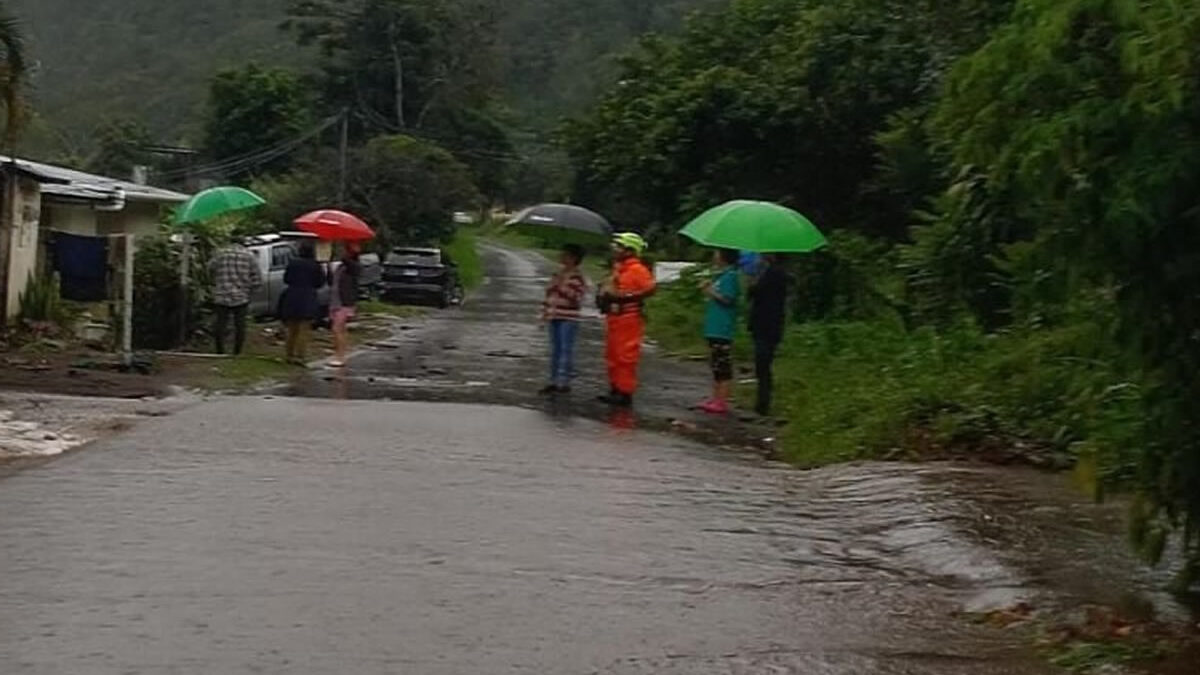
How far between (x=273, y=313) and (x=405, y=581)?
24.2 meters

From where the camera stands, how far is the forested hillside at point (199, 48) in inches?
3187

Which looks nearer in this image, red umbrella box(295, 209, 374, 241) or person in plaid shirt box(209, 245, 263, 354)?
person in plaid shirt box(209, 245, 263, 354)

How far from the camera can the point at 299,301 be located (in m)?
21.6

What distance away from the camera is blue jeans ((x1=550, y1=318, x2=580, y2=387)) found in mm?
18125

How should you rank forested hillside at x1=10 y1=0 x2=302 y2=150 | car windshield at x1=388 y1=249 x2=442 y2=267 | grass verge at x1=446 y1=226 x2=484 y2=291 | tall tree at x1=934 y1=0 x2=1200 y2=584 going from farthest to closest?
1. forested hillside at x1=10 y1=0 x2=302 y2=150
2. grass verge at x1=446 y1=226 x2=484 y2=291
3. car windshield at x1=388 y1=249 x2=442 y2=267
4. tall tree at x1=934 y1=0 x2=1200 y2=584

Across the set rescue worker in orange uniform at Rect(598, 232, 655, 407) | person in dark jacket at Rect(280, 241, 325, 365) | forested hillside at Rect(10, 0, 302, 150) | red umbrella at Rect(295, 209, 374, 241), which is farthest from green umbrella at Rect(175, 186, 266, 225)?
forested hillside at Rect(10, 0, 302, 150)

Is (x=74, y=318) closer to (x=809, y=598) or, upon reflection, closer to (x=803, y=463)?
(x=803, y=463)

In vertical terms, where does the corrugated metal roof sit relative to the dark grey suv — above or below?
above

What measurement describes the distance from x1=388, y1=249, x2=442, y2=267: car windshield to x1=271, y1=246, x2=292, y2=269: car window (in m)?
12.0

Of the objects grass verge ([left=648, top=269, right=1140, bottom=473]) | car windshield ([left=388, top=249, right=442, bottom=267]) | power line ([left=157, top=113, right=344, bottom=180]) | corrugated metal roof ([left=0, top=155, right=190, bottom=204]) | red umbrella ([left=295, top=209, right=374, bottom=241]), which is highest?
power line ([left=157, top=113, right=344, bottom=180])

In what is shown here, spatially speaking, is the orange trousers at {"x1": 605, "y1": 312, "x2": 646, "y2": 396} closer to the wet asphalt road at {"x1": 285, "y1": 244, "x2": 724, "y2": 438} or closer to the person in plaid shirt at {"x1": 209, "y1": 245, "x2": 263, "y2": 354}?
the wet asphalt road at {"x1": 285, "y1": 244, "x2": 724, "y2": 438}

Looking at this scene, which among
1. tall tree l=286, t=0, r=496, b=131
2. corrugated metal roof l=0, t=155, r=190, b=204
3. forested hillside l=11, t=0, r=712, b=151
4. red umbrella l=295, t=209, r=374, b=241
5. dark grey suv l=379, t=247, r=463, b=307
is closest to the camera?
corrugated metal roof l=0, t=155, r=190, b=204

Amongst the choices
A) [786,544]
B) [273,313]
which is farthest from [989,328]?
[273,313]

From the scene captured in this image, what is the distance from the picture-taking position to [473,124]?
2972 inches
